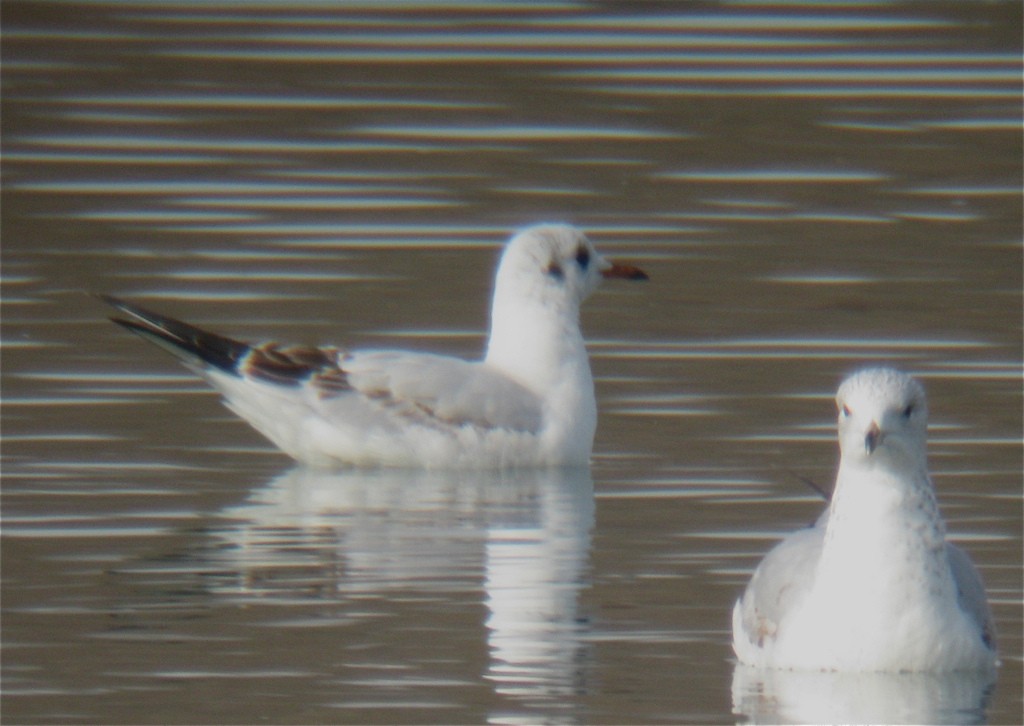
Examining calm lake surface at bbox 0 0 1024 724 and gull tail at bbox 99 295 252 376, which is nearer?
calm lake surface at bbox 0 0 1024 724

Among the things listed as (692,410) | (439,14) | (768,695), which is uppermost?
(439,14)

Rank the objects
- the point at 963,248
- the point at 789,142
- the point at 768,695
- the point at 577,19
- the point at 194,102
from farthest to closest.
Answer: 1. the point at 577,19
2. the point at 194,102
3. the point at 789,142
4. the point at 963,248
5. the point at 768,695

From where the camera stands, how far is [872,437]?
27.1ft

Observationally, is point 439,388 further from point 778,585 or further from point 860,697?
point 860,697

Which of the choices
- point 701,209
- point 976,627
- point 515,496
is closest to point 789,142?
point 701,209

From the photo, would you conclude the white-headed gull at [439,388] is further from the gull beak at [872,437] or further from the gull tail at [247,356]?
the gull beak at [872,437]

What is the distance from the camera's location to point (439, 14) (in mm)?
28188

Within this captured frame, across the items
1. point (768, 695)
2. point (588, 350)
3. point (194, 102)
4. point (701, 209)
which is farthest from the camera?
point (194, 102)

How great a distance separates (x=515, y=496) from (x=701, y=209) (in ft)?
21.6

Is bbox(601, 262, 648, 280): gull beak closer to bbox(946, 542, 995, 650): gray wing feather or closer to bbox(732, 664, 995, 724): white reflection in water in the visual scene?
bbox(946, 542, 995, 650): gray wing feather

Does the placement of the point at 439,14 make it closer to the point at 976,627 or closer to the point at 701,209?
the point at 701,209

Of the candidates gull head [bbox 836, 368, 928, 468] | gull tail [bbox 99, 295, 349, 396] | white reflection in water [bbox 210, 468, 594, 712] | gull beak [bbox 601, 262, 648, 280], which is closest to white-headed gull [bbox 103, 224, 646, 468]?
gull tail [bbox 99, 295, 349, 396]

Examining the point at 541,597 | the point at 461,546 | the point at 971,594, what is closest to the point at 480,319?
the point at 461,546

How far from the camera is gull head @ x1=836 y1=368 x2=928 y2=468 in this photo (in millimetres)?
8281
